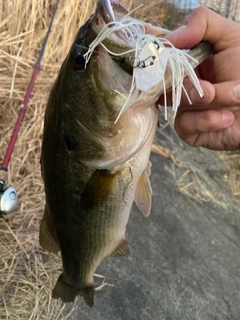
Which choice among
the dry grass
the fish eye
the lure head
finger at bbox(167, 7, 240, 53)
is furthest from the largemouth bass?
the dry grass

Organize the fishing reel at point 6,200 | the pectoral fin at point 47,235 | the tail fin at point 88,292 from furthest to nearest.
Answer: the fishing reel at point 6,200, the tail fin at point 88,292, the pectoral fin at point 47,235

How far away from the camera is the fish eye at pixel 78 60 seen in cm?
105

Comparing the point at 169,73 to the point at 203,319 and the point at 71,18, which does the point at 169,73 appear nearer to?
the point at 203,319

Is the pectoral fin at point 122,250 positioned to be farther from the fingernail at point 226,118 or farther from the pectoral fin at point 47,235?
the fingernail at point 226,118


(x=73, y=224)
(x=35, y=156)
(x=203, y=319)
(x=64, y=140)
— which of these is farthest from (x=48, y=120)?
(x=35, y=156)

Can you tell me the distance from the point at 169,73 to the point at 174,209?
2.29 meters

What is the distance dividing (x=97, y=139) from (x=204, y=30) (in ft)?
1.58

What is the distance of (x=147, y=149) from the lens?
1.22m

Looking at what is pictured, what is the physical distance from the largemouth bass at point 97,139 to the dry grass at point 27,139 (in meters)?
0.97

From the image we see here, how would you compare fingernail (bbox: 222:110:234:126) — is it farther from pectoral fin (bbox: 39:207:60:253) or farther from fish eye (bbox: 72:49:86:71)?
pectoral fin (bbox: 39:207:60:253)

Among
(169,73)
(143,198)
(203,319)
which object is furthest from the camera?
(203,319)

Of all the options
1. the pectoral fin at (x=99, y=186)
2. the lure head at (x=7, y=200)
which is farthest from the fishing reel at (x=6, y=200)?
the pectoral fin at (x=99, y=186)

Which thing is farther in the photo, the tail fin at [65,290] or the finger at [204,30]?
the tail fin at [65,290]

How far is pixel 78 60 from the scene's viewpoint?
1.06 metres
